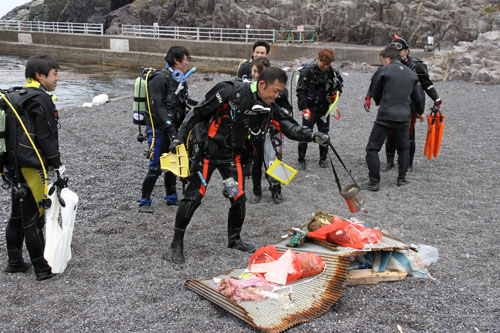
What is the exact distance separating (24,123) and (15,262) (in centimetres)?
130

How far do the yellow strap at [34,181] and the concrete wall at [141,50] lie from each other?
20.0 m

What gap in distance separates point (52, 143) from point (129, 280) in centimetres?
132

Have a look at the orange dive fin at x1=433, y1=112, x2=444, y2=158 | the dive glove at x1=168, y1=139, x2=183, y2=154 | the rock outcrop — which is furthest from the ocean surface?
the dive glove at x1=168, y1=139, x2=183, y2=154

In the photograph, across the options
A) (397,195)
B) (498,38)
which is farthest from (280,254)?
(498,38)

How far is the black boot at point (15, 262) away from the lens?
3.88 m

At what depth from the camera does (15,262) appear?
390 cm

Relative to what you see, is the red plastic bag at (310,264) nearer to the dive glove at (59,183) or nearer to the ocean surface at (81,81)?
the dive glove at (59,183)

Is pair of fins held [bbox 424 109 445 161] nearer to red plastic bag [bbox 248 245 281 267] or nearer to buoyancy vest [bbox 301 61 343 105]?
buoyancy vest [bbox 301 61 343 105]

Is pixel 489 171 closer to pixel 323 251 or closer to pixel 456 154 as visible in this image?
pixel 456 154

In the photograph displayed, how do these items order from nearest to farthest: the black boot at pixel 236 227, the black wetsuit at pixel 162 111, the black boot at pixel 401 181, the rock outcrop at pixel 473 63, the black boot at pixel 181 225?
1. the black boot at pixel 181 225
2. the black boot at pixel 236 227
3. the black wetsuit at pixel 162 111
4. the black boot at pixel 401 181
5. the rock outcrop at pixel 473 63

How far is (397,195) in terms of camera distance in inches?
239

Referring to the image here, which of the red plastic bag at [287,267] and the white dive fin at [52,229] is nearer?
the red plastic bag at [287,267]

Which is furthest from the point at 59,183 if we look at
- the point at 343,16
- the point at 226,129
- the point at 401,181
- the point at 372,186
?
the point at 343,16

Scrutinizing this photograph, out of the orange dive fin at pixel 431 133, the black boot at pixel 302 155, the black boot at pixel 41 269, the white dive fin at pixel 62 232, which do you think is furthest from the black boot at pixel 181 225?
the orange dive fin at pixel 431 133
